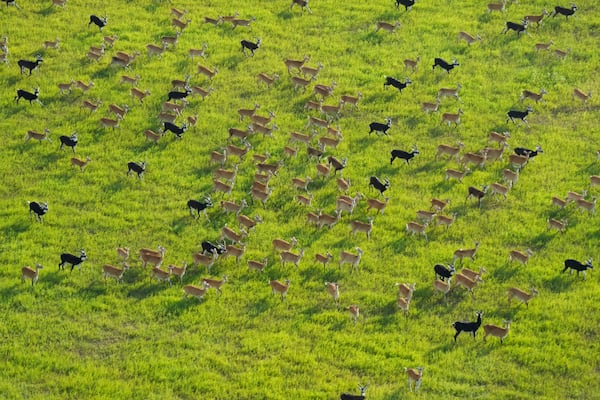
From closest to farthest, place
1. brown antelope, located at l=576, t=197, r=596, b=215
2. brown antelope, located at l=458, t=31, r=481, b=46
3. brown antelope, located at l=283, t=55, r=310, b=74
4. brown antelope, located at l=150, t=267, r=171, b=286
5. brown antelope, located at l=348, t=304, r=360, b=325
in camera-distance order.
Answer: brown antelope, located at l=348, t=304, r=360, b=325 < brown antelope, located at l=150, t=267, r=171, b=286 < brown antelope, located at l=576, t=197, r=596, b=215 < brown antelope, located at l=283, t=55, r=310, b=74 < brown antelope, located at l=458, t=31, r=481, b=46

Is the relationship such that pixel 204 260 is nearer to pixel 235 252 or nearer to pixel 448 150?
pixel 235 252

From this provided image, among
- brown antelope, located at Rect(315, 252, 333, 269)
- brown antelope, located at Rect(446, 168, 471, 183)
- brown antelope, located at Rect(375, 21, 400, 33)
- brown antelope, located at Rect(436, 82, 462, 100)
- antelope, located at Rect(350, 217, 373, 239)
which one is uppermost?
brown antelope, located at Rect(375, 21, 400, 33)

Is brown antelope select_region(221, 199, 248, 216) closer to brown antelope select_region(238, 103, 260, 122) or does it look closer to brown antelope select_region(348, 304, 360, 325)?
brown antelope select_region(238, 103, 260, 122)

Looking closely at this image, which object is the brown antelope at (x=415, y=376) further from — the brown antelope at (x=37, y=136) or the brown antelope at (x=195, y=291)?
the brown antelope at (x=37, y=136)

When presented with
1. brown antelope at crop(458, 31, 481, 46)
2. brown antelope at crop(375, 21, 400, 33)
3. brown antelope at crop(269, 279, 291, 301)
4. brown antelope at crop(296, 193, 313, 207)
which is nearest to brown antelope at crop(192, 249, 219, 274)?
brown antelope at crop(269, 279, 291, 301)

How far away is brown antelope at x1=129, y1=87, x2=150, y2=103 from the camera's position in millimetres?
40844

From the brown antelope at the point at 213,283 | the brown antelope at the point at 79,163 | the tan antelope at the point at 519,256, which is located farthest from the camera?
the brown antelope at the point at 79,163

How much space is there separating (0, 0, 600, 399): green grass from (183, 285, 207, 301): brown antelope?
0.33m

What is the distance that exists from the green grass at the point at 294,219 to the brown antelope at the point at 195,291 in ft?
1.09

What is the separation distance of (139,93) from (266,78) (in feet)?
16.6

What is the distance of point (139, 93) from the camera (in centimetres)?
4084

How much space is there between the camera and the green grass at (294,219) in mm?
28375

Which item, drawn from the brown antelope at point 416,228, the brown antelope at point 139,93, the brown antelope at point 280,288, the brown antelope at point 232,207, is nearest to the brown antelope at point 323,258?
the brown antelope at point 280,288

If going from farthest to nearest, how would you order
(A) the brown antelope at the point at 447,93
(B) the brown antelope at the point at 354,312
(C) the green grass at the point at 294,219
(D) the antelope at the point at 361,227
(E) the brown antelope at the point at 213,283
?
(A) the brown antelope at the point at 447,93, (D) the antelope at the point at 361,227, (E) the brown antelope at the point at 213,283, (B) the brown antelope at the point at 354,312, (C) the green grass at the point at 294,219
